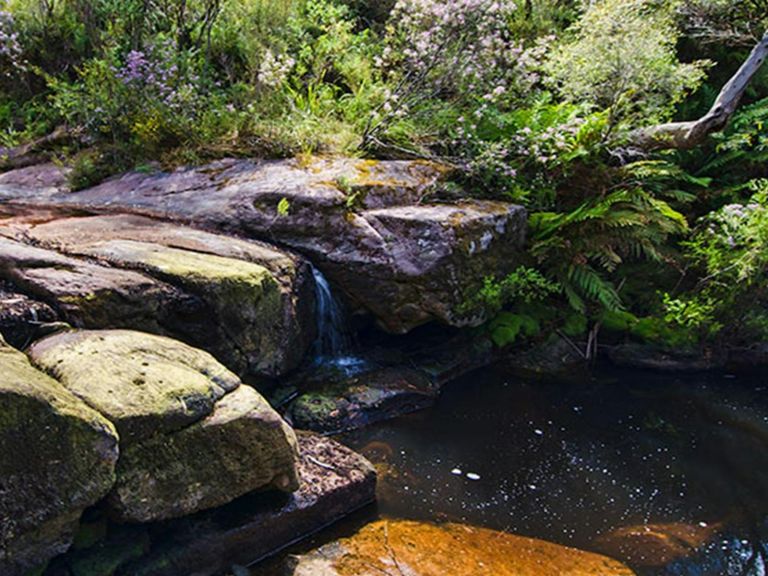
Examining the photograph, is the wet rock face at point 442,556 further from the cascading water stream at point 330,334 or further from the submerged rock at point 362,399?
the cascading water stream at point 330,334

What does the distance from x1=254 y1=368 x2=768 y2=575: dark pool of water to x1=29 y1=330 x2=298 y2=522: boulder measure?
4.04ft

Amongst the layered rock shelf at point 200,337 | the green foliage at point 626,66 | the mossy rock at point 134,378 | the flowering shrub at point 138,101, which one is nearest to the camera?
the layered rock shelf at point 200,337

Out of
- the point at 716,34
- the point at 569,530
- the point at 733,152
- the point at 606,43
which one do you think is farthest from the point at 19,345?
the point at 716,34

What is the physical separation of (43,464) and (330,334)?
3.76m

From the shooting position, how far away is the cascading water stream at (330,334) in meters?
6.14

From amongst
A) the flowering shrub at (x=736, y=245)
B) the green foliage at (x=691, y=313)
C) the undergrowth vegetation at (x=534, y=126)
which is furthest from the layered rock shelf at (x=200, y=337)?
the flowering shrub at (x=736, y=245)

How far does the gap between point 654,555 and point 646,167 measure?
191 inches

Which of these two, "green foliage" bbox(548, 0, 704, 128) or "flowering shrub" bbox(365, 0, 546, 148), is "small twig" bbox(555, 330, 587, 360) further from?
"flowering shrub" bbox(365, 0, 546, 148)

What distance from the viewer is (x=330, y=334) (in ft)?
20.7

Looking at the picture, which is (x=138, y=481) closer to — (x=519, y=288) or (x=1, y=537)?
(x=1, y=537)

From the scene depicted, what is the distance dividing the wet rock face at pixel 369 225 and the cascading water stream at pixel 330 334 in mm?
156

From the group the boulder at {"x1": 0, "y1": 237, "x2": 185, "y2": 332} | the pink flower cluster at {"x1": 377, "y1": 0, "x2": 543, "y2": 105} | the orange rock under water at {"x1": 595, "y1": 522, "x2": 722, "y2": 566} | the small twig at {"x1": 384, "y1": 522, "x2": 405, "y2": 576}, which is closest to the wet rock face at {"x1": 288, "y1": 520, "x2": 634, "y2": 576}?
the small twig at {"x1": 384, "y1": 522, "x2": 405, "y2": 576}

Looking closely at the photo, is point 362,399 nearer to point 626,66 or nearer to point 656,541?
point 656,541

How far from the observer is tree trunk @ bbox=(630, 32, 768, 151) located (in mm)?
7230
